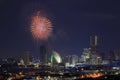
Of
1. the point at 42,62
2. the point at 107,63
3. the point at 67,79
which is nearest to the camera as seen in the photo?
Result: the point at 67,79

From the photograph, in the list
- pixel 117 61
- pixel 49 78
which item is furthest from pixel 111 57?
pixel 49 78

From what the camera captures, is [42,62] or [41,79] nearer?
[41,79]

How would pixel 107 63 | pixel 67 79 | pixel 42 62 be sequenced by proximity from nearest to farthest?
pixel 67 79, pixel 42 62, pixel 107 63

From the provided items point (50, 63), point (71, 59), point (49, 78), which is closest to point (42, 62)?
point (50, 63)

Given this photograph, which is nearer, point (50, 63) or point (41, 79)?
point (41, 79)

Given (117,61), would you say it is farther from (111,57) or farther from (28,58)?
(28,58)

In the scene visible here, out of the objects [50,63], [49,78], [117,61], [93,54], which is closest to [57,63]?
[50,63]

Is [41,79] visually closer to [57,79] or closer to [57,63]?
[57,79]
